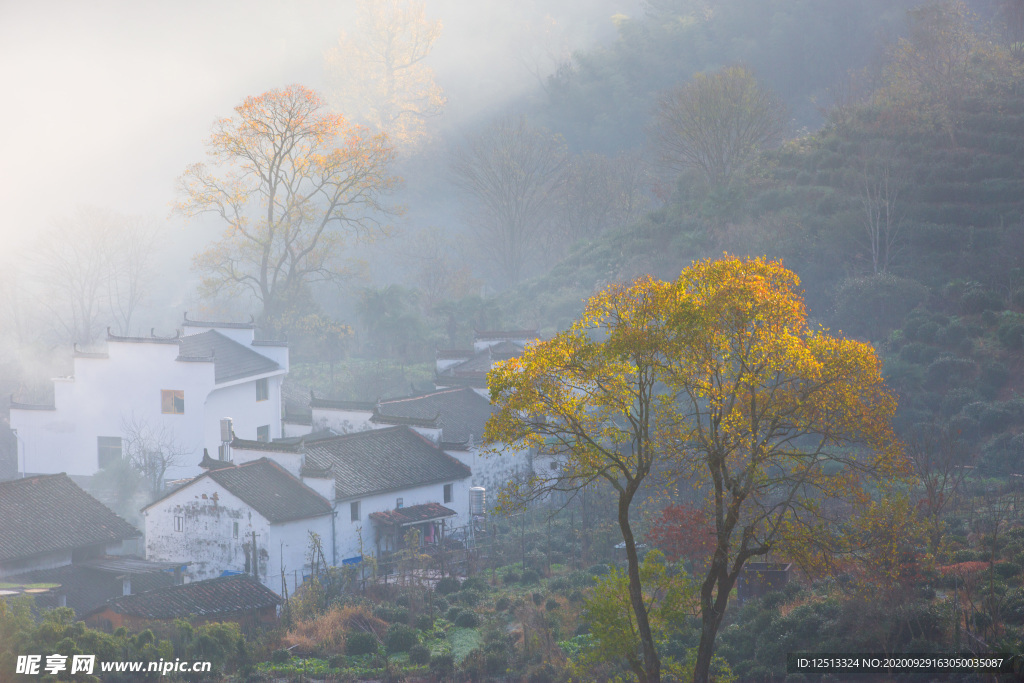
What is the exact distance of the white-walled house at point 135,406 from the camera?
35.2 meters

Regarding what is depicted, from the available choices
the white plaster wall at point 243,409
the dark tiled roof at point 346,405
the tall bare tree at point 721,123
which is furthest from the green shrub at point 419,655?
the tall bare tree at point 721,123

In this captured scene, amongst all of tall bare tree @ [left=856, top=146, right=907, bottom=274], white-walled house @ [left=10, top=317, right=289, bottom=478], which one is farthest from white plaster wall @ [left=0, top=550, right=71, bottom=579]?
tall bare tree @ [left=856, top=146, right=907, bottom=274]

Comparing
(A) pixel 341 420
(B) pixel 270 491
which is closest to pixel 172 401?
(A) pixel 341 420

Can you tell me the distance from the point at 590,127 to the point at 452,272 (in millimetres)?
22509

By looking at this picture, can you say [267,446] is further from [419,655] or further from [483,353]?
[483,353]

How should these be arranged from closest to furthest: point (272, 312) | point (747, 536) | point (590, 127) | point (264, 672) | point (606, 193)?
point (747, 536) < point (264, 672) < point (272, 312) < point (606, 193) < point (590, 127)

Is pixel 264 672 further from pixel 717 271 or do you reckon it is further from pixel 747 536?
pixel 717 271

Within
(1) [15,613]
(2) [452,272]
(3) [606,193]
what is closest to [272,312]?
(2) [452,272]

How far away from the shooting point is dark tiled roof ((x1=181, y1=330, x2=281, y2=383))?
119ft

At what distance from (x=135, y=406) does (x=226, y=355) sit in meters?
4.16

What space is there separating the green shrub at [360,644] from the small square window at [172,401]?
19.5 m

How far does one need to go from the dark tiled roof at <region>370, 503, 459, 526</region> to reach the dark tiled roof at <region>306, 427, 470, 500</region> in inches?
26.9

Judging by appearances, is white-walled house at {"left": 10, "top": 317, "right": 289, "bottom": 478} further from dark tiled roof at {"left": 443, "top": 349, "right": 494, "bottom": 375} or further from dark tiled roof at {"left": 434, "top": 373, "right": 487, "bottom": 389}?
dark tiled roof at {"left": 443, "top": 349, "right": 494, "bottom": 375}

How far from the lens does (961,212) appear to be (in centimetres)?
4044
